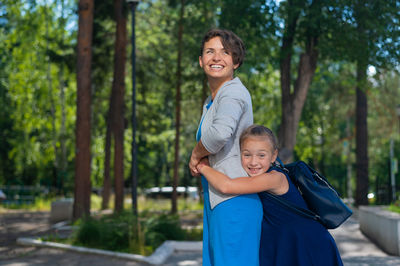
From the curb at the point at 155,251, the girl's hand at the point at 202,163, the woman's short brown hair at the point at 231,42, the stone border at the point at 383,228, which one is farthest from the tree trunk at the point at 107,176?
the girl's hand at the point at 202,163

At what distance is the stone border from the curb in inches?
155

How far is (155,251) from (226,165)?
705 cm

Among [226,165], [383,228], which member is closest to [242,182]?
[226,165]

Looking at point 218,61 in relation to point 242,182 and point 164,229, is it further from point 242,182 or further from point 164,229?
point 164,229

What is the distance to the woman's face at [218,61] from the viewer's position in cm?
302

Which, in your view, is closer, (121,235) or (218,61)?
(218,61)

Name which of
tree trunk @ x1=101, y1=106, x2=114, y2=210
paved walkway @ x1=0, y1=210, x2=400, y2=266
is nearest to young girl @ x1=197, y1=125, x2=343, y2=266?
paved walkway @ x1=0, y1=210, x2=400, y2=266

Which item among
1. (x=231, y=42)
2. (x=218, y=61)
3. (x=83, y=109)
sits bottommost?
(x=218, y=61)

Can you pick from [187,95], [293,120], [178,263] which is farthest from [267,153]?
[187,95]

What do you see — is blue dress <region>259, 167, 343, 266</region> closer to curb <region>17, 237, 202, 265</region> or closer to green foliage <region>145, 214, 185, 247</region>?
curb <region>17, 237, 202, 265</region>

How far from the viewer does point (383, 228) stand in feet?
38.5

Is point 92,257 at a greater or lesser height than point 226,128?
lesser

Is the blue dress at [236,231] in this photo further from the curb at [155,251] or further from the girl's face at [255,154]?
the curb at [155,251]

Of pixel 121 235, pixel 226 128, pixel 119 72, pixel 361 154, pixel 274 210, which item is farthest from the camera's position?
pixel 361 154
